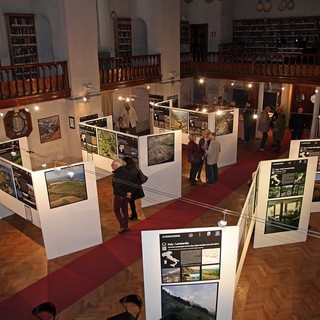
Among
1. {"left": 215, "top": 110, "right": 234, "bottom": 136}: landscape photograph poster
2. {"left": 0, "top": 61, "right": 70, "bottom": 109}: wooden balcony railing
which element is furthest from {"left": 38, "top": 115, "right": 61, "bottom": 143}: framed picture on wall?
{"left": 215, "top": 110, "right": 234, "bottom": 136}: landscape photograph poster

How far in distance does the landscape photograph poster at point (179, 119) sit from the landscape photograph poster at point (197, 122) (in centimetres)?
18

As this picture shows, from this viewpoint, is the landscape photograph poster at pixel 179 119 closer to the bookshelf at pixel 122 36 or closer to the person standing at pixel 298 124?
the person standing at pixel 298 124

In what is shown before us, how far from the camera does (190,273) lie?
4.71 meters

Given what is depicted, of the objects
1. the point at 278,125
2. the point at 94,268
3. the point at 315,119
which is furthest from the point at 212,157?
the point at 315,119

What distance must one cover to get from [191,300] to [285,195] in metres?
3.04

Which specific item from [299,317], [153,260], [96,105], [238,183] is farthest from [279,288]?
[96,105]

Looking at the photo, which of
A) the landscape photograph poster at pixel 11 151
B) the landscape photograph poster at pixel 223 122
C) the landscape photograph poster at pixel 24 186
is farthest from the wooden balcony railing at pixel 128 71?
the landscape photograph poster at pixel 24 186

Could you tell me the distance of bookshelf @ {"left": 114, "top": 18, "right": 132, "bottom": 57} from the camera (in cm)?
1429

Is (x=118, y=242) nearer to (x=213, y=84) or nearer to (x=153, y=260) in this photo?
(x=153, y=260)

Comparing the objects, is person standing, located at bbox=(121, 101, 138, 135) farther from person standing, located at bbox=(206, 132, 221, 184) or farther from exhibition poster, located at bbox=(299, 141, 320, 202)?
exhibition poster, located at bbox=(299, 141, 320, 202)

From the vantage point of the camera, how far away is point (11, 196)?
7.54 metres

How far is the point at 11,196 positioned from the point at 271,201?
16.7 ft

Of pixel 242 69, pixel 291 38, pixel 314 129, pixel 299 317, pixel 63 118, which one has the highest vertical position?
pixel 291 38

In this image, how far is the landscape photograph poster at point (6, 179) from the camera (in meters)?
7.36
